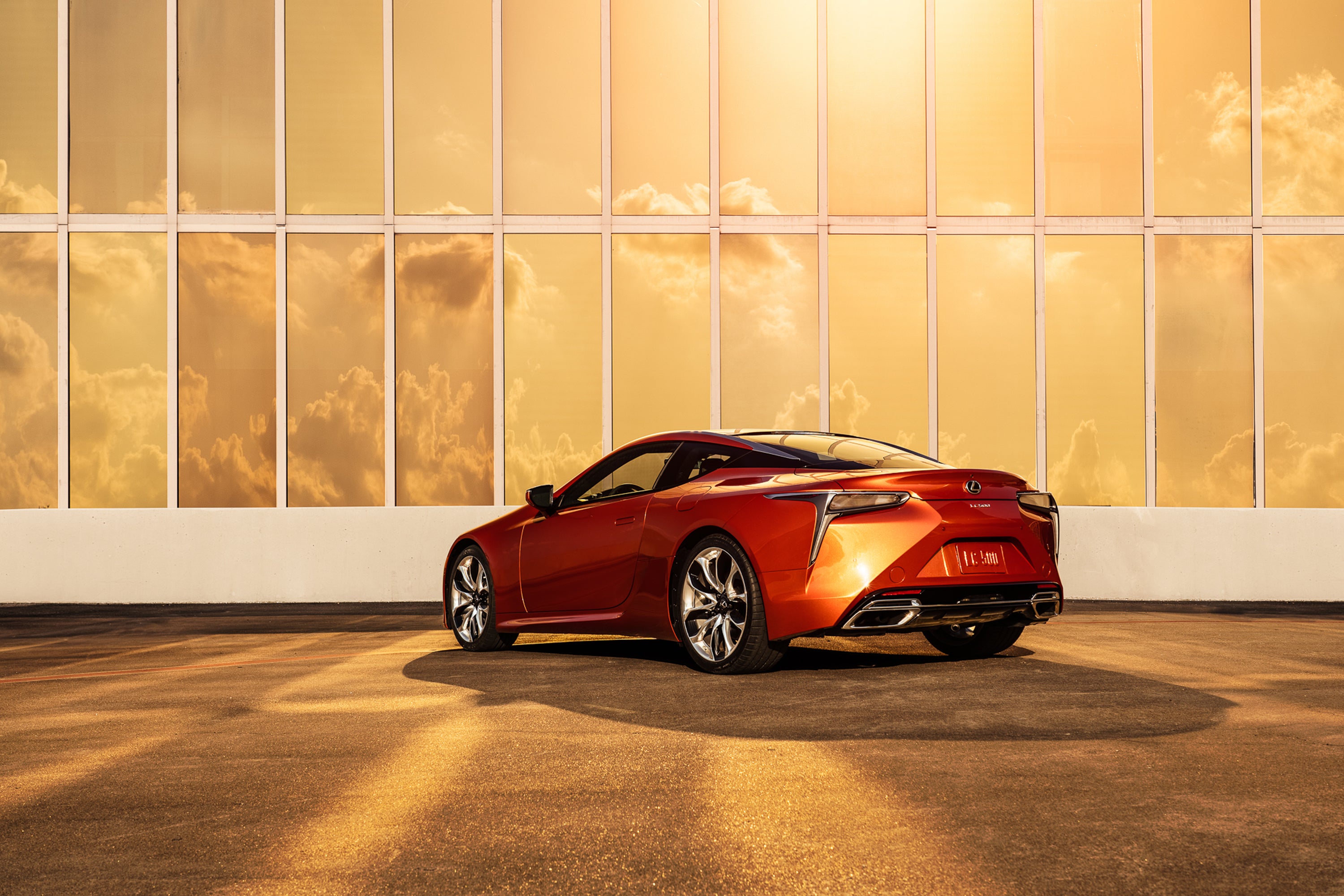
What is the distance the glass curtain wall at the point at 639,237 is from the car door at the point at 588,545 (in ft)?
23.7

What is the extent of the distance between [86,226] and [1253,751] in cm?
1519

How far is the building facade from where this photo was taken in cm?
1573

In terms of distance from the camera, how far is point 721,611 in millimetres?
7047

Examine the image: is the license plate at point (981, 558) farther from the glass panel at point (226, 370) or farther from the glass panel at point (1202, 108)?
the glass panel at point (226, 370)

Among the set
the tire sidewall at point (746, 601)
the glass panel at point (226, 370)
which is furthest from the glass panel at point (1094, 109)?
the tire sidewall at point (746, 601)

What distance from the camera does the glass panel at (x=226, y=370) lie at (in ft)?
51.5

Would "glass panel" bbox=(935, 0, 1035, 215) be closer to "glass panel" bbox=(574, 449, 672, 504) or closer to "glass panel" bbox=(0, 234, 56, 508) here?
"glass panel" bbox=(574, 449, 672, 504)

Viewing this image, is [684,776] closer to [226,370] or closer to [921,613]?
[921,613]

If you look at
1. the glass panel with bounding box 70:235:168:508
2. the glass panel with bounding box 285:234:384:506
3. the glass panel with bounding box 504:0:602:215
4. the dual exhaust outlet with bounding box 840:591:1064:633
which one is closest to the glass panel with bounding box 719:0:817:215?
the glass panel with bounding box 504:0:602:215

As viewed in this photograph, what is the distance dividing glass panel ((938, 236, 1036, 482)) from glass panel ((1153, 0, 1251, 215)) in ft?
6.64

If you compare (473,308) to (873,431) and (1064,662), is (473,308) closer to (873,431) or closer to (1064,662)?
(873,431)

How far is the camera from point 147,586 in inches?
589

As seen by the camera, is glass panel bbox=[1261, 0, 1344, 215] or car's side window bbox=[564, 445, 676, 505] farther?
glass panel bbox=[1261, 0, 1344, 215]

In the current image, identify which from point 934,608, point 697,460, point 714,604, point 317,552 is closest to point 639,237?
point 317,552
